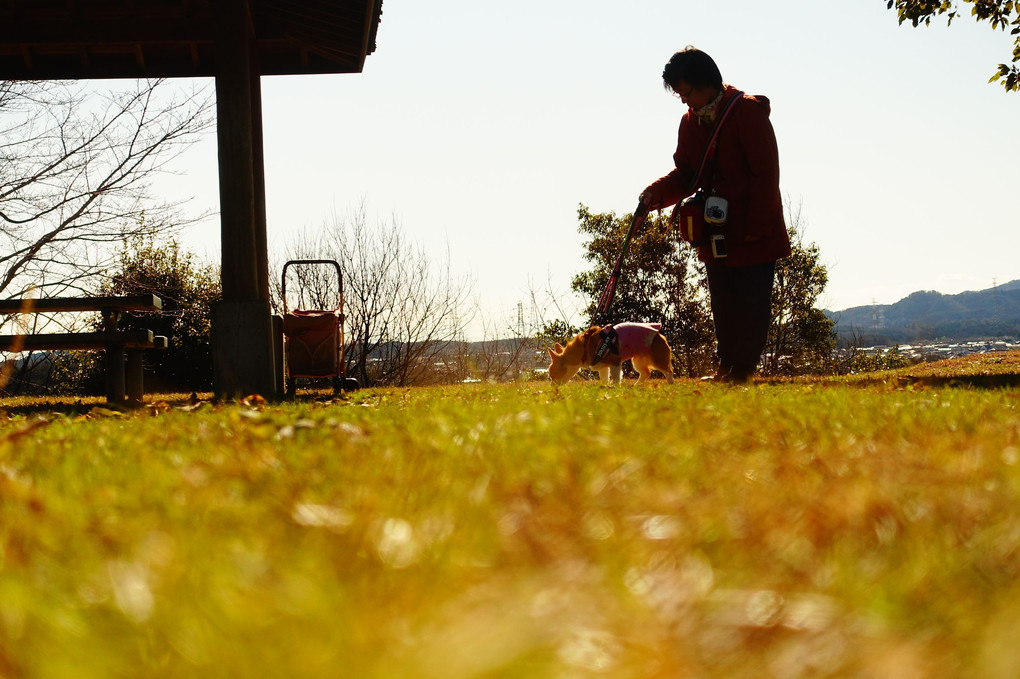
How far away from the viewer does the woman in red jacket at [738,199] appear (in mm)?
6805

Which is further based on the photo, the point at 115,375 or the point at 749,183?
the point at 115,375

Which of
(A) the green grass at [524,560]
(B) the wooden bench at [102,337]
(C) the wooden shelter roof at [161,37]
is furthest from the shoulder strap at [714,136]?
(B) the wooden bench at [102,337]

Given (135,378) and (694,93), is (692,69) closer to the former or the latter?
(694,93)

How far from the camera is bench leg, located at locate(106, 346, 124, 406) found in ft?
24.8

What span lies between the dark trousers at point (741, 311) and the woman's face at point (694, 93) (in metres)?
1.40

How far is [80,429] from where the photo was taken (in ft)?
12.7

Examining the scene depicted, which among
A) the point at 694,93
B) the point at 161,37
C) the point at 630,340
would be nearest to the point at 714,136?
the point at 694,93

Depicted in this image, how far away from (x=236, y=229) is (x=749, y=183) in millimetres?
4593

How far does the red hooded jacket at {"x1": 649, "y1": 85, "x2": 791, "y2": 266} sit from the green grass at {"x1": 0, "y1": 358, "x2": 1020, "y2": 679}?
4446mm

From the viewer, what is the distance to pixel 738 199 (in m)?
6.98

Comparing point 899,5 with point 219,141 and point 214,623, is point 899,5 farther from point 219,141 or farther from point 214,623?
point 214,623

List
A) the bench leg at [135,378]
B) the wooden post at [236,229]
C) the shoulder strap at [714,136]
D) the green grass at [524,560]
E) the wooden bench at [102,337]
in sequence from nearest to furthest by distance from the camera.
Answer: the green grass at [524,560], the shoulder strap at [714,136], the wooden bench at [102,337], the wooden post at [236,229], the bench leg at [135,378]

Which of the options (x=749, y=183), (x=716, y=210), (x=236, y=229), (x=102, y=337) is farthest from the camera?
(x=236, y=229)

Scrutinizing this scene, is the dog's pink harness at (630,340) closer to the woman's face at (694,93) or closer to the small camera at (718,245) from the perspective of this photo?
→ the small camera at (718,245)
